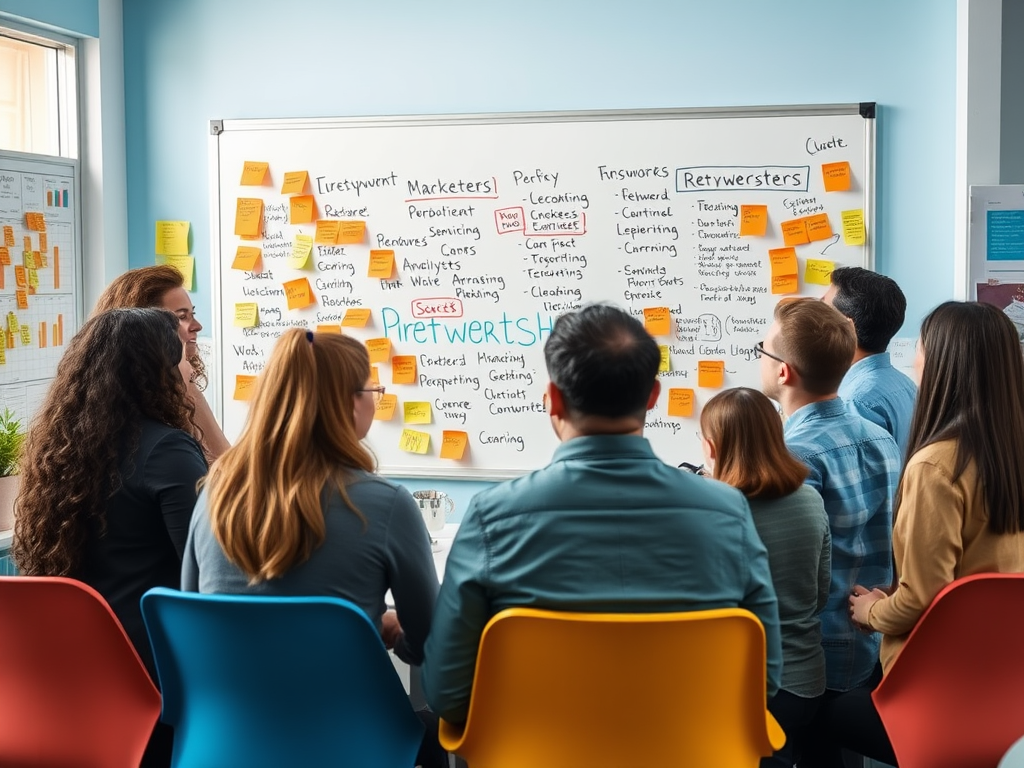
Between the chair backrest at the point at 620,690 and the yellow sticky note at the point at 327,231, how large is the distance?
2665 millimetres

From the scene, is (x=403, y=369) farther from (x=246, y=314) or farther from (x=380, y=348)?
(x=246, y=314)

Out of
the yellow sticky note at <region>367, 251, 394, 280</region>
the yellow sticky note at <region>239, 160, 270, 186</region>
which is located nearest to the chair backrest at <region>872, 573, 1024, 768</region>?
the yellow sticky note at <region>367, 251, 394, 280</region>

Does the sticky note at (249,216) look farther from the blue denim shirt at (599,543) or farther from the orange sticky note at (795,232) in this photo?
the blue denim shirt at (599,543)

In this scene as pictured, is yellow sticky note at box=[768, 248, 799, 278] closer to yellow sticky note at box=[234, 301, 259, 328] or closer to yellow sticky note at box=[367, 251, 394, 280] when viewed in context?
yellow sticky note at box=[367, 251, 394, 280]

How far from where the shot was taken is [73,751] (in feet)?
5.83

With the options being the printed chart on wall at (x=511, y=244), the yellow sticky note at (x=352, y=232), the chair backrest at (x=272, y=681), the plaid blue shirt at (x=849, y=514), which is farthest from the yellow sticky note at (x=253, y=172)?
the chair backrest at (x=272, y=681)

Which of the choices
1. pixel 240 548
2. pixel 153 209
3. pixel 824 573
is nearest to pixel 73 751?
pixel 240 548

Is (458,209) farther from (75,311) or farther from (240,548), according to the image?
(240,548)

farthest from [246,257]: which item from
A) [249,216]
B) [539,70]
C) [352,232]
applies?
[539,70]

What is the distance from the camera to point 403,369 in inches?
152

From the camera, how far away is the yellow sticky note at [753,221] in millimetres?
3533

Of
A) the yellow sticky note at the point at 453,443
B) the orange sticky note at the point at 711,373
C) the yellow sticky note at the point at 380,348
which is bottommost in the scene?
the yellow sticky note at the point at 453,443

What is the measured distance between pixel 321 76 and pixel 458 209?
74cm

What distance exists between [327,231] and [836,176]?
1.82 metres
